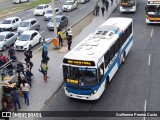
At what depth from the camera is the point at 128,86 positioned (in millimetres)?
20469

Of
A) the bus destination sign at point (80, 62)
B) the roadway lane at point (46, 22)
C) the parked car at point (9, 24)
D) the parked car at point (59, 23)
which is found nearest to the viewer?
the bus destination sign at point (80, 62)

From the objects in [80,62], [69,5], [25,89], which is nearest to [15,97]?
[25,89]

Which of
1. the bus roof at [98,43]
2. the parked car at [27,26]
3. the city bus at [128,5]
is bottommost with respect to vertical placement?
the parked car at [27,26]

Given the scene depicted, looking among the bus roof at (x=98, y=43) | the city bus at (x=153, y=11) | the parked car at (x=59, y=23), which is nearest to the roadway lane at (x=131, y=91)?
the bus roof at (x=98, y=43)

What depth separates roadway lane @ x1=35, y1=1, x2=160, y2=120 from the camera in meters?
18.0

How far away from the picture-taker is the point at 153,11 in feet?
115

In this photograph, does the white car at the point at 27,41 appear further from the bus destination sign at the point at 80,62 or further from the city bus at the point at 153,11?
the bus destination sign at the point at 80,62

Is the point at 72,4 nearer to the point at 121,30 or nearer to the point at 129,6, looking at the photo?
the point at 129,6

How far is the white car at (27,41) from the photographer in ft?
99.5

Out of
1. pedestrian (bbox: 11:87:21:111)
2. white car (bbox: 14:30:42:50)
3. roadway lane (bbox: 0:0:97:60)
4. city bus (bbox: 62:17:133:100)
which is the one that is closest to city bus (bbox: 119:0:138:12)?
roadway lane (bbox: 0:0:97:60)

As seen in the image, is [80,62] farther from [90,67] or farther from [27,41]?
[27,41]

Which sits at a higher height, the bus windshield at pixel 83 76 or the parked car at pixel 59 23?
the bus windshield at pixel 83 76

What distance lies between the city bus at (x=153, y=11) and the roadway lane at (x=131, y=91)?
8.21 m

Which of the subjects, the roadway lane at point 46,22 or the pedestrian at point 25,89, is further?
the roadway lane at point 46,22
